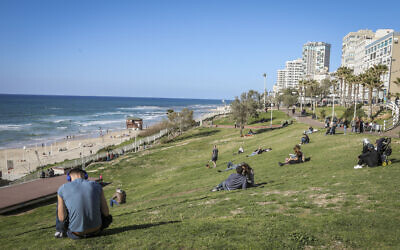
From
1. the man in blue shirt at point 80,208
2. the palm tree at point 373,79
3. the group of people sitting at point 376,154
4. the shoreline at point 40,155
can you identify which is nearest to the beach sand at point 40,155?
the shoreline at point 40,155

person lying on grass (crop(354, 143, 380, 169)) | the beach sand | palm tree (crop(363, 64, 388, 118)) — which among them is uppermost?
palm tree (crop(363, 64, 388, 118))

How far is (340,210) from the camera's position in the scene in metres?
8.00

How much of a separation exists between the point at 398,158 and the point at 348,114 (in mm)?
36680

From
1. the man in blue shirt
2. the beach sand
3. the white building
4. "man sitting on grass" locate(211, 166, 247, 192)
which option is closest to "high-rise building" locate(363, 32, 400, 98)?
the white building

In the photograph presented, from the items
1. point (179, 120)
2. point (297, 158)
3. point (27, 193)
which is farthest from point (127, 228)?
point (179, 120)

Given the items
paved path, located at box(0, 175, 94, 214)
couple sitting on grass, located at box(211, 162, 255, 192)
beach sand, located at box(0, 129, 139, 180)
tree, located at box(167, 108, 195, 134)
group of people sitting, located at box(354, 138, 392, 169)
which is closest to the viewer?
couple sitting on grass, located at box(211, 162, 255, 192)

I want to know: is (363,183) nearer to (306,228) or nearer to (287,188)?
(287,188)

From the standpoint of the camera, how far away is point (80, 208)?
18.7ft

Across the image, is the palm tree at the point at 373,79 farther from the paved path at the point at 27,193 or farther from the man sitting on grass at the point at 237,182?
the paved path at the point at 27,193

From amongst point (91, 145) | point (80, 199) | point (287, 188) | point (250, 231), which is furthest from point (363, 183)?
point (91, 145)

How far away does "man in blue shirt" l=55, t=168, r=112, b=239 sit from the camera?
224 inches

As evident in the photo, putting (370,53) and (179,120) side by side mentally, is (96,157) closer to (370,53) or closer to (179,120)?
(179,120)

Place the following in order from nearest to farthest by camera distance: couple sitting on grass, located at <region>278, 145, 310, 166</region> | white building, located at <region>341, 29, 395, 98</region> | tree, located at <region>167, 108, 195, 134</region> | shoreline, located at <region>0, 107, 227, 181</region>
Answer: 1. couple sitting on grass, located at <region>278, 145, 310, 166</region>
2. shoreline, located at <region>0, 107, 227, 181</region>
3. tree, located at <region>167, 108, 195, 134</region>
4. white building, located at <region>341, 29, 395, 98</region>

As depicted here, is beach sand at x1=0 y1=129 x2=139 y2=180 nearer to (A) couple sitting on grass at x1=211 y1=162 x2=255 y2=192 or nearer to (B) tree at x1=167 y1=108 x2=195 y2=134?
(B) tree at x1=167 y1=108 x2=195 y2=134
